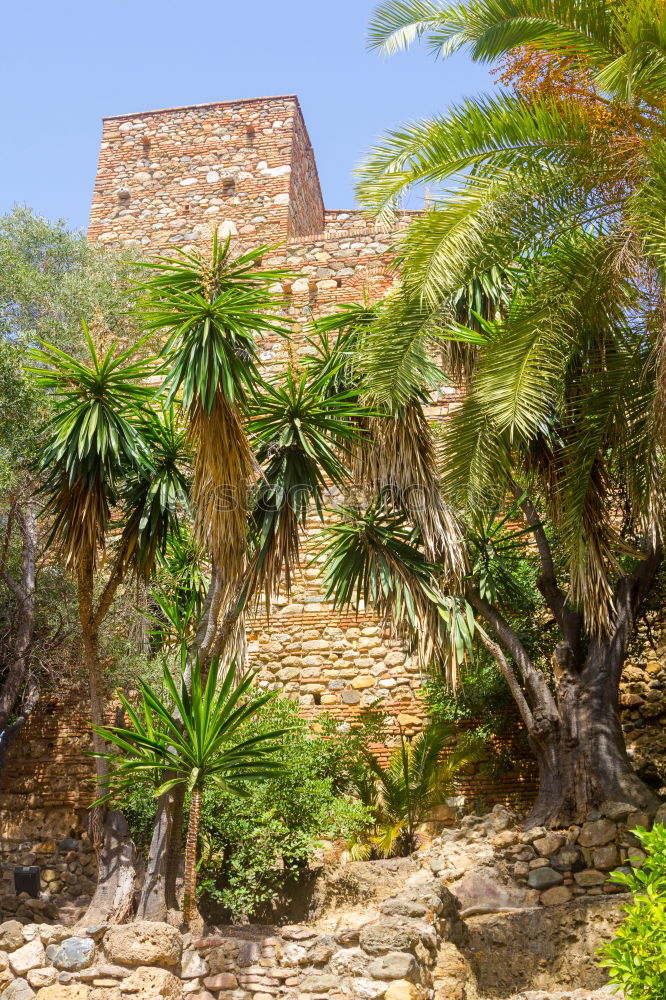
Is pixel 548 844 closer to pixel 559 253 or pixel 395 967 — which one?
pixel 395 967

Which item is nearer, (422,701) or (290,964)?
(290,964)

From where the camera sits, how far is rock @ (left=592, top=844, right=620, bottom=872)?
743 cm

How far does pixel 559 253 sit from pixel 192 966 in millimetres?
5060

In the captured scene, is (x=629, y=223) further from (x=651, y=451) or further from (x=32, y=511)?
(x=32, y=511)

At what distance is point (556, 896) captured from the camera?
7445 mm

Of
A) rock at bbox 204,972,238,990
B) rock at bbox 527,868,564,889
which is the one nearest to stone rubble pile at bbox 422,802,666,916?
rock at bbox 527,868,564,889

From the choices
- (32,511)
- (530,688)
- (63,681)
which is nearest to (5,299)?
(32,511)

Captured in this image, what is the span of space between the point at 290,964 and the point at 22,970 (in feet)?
5.31

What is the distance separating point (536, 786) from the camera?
32.4ft

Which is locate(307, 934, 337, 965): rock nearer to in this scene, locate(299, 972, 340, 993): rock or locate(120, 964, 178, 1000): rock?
locate(299, 972, 340, 993): rock

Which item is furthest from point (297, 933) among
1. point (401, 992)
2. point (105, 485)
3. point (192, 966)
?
point (105, 485)

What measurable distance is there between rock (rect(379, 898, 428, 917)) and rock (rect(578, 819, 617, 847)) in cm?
170

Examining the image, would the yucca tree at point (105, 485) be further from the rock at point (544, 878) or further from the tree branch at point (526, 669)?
the rock at point (544, 878)

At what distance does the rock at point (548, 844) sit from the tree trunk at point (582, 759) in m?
0.15
